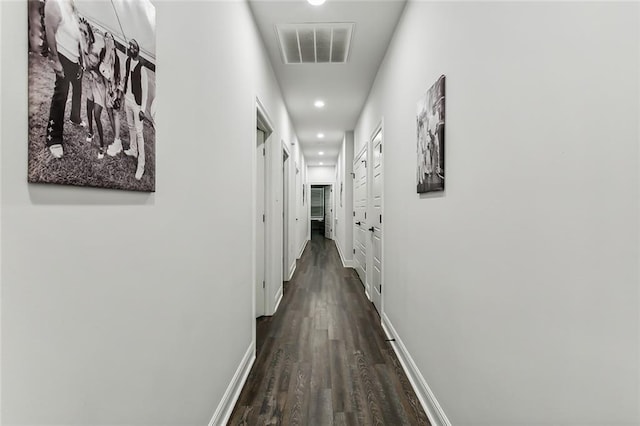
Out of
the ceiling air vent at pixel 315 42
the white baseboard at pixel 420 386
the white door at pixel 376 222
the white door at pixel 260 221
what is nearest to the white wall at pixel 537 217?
the white baseboard at pixel 420 386

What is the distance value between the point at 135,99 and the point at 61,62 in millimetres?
265

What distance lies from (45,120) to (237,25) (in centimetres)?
171

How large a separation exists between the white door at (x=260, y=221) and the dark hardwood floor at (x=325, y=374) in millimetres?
259

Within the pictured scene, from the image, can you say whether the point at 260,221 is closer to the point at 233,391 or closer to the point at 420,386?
the point at 233,391

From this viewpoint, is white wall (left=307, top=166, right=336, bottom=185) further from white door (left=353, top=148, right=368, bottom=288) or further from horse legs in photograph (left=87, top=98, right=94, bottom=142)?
horse legs in photograph (left=87, top=98, right=94, bottom=142)

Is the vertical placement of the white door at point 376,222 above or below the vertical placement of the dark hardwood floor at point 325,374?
above

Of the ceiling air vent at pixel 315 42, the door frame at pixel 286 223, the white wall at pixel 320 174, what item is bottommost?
the door frame at pixel 286 223

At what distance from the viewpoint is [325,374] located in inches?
86.7

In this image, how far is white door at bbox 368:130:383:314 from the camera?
134 inches

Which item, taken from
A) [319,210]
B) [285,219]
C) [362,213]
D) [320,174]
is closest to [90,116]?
[285,219]

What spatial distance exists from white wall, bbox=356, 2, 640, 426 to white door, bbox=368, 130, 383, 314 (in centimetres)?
167

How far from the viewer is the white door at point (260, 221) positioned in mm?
3192

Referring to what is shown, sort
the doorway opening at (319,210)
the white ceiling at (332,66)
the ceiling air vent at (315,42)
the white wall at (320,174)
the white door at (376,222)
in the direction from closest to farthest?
the white ceiling at (332,66)
the ceiling air vent at (315,42)
the white door at (376,222)
the white wall at (320,174)
the doorway opening at (319,210)

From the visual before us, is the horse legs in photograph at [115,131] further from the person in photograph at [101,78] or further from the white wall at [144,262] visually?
the white wall at [144,262]
